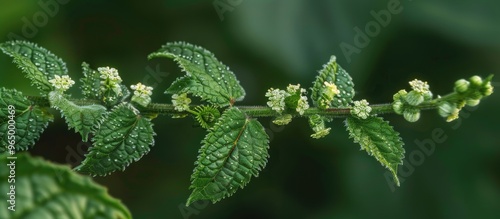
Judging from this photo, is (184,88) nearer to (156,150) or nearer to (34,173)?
(34,173)

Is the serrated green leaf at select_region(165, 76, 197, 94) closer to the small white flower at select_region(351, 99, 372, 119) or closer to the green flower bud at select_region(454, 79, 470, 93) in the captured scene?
the small white flower at select_region(351, 99, 372, 119)

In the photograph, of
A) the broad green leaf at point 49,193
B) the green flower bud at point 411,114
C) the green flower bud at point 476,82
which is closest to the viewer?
the broad green leaf at point 49,193

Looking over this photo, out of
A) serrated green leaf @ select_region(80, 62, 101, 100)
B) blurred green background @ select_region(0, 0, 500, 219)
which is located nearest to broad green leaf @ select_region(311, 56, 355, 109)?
serrated green leaf @ select_region(80, 62, 101, 100)

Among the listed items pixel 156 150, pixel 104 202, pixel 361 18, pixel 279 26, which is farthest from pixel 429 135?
pixel 104 202

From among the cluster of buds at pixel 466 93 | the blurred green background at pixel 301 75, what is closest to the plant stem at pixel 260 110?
the cluster of buds at pixel 466 93

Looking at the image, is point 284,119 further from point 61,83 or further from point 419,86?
point 61,83

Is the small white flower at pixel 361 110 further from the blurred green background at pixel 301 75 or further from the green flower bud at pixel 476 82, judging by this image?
the blurred green background at pixel 301 75
